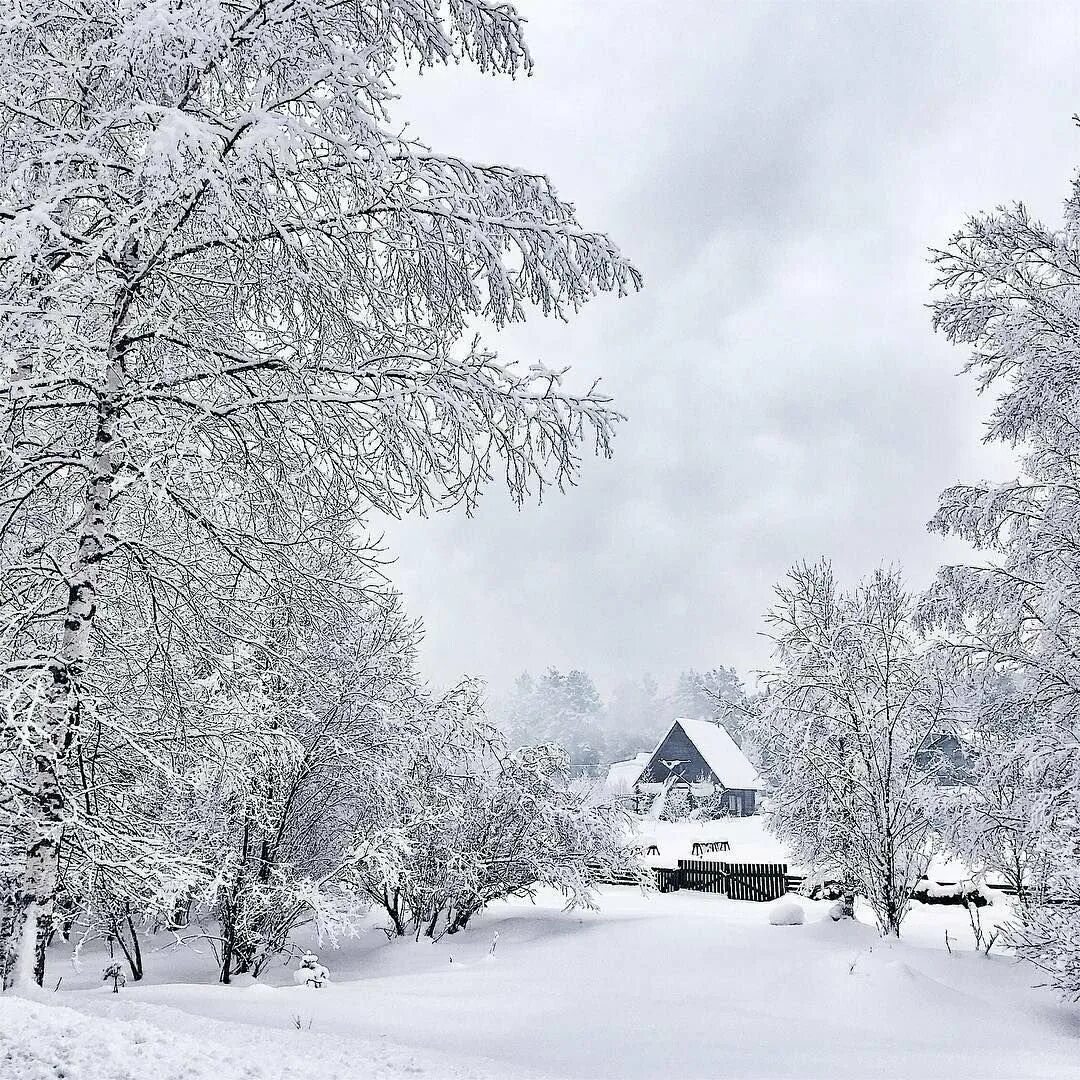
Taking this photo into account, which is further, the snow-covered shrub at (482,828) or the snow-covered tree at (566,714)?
the snow-covered tree at (566,714)

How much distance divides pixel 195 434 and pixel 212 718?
202cm

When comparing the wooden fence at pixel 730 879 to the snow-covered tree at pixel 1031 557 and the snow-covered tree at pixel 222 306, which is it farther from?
the snow-covered tree at pixel 222 306

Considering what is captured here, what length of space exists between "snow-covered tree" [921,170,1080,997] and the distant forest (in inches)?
2274

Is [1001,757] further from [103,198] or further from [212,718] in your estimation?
[103,198]

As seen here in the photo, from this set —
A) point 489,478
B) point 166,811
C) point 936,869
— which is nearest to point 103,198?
point 489,478

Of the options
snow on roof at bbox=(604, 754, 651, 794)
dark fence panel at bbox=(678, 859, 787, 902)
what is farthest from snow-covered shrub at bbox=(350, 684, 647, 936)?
snow on roof at bbox=(604, 754, 651, 794)

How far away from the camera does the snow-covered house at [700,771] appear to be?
46.7 metres

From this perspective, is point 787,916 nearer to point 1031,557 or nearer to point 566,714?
point 1031,557

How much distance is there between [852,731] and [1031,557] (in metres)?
3.84

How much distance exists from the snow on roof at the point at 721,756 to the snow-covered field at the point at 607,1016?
34943 millimetres

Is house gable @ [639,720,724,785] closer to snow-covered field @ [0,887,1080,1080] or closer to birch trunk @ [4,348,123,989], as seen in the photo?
snow-covered field @ [0,887,1080,1080]

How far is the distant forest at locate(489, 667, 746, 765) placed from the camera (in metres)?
87.6

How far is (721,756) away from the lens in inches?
1911

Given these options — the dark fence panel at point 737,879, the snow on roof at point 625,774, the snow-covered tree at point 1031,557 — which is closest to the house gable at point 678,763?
the snow on roof at point 625,774
